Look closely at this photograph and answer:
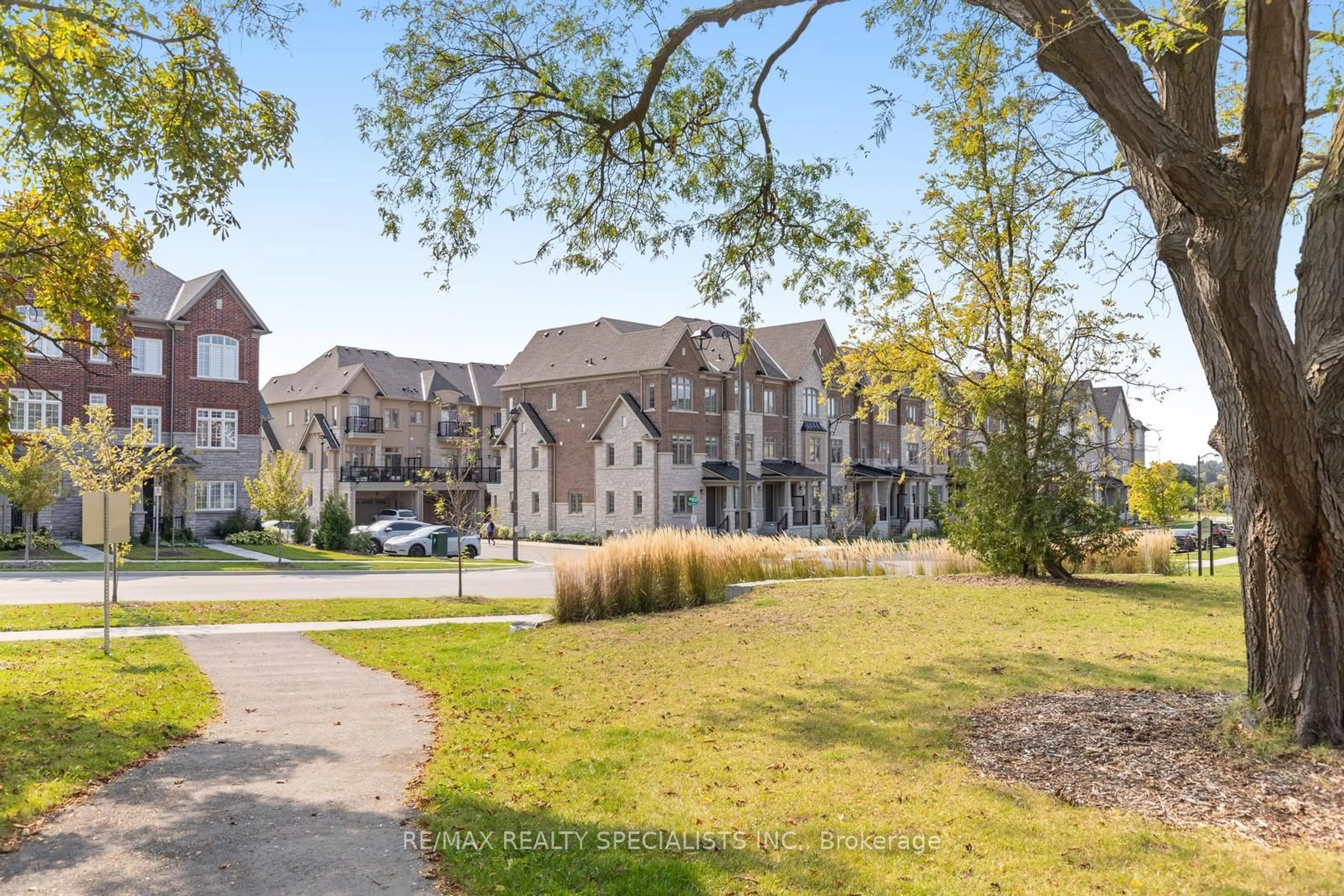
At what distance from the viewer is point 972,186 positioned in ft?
48.6

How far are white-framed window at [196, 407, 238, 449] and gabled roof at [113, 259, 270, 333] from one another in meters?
3.94

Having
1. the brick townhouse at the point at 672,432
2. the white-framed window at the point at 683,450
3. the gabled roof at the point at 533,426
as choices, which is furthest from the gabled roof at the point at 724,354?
the gabled roof at the point at 533,426

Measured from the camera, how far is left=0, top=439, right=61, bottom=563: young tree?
1051 inches

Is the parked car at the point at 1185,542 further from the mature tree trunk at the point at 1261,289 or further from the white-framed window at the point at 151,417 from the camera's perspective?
the white-framed window at the point at 151,417

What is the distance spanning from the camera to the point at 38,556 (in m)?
29.6

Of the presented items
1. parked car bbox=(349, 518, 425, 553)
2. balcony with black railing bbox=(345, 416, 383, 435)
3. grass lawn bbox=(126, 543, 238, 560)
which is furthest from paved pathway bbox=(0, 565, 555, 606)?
balcony with black railing bbox=(345, 416, 383, 435)

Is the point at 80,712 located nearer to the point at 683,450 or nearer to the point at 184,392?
the point at 184,392

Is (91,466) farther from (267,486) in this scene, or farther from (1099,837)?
(1099,837)

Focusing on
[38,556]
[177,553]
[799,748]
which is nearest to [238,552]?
[177,553]

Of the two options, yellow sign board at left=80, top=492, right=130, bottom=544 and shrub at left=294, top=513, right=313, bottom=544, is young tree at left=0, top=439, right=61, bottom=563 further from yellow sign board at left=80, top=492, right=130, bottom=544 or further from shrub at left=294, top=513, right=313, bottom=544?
yellow sign board at left=80, top=492, right=130, bottom=544

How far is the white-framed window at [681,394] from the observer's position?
155 feet

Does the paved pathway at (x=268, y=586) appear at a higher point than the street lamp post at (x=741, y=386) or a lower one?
lower

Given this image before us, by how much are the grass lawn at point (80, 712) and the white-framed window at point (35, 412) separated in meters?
25.4

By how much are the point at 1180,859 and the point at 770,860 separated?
229 cm
